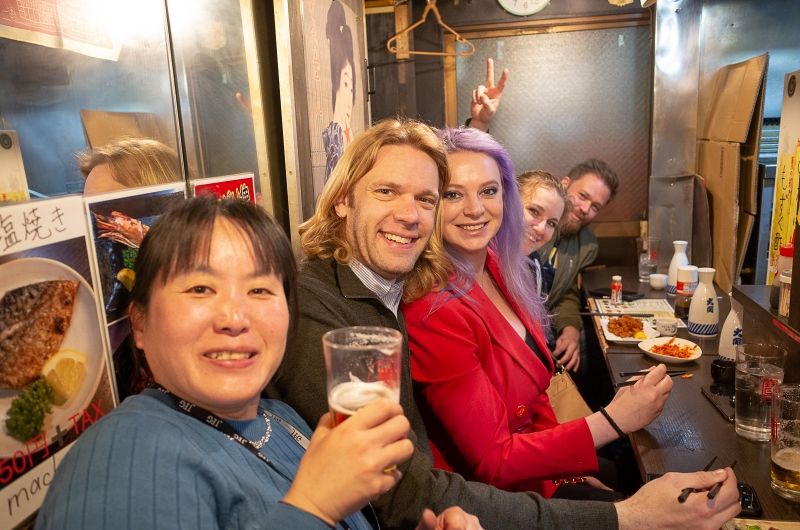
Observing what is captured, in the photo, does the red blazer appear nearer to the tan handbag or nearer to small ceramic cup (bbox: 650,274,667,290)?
the tan handbag

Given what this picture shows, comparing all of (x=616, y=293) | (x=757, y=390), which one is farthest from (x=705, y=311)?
(x=757, y=390)

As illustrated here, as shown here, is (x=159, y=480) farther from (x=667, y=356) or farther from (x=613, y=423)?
(x=667, y=356)

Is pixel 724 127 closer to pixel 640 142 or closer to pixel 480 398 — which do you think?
pixel 640 142

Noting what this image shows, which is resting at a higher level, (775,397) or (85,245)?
(85,245)

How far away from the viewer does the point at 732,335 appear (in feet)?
7.55

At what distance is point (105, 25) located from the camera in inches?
48.9

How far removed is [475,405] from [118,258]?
3.32ft

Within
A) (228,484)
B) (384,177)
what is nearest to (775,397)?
(384,177)

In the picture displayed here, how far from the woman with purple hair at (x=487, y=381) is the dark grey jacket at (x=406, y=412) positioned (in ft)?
0.46

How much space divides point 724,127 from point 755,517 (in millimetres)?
3041

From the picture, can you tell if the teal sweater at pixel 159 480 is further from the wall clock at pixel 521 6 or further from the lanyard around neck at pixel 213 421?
the wall clock at pixel 521 6

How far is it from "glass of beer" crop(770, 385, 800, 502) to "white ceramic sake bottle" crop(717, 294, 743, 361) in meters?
0.82

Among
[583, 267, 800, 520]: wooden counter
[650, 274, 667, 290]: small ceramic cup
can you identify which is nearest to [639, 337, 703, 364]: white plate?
[583, 267, 800, 520]: wooden counter

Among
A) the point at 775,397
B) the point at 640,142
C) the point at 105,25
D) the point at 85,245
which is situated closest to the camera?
the point at 85,245
